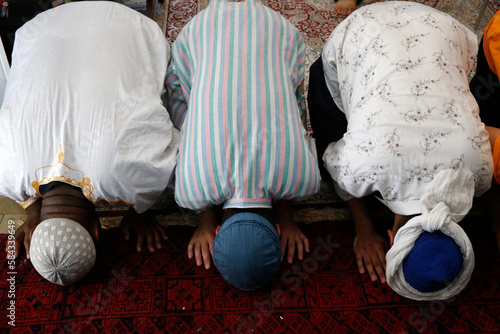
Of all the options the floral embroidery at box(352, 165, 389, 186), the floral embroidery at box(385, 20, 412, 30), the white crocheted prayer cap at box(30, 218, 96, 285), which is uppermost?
the floral embroidery at box(385, 20, 412, 30)

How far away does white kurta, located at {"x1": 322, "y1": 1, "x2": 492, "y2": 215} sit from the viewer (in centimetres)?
96

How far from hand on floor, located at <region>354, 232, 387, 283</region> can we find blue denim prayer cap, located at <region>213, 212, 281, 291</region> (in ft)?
1.04

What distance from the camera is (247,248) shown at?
96cm

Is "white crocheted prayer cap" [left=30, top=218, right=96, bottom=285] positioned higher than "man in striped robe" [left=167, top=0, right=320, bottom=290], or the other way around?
"man in striped robe" [left=167, top=0, right=320, bottom=290]

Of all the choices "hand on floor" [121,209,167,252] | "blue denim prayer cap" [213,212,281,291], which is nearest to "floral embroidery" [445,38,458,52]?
"blue denim prayer cap" [213,212,281,291]

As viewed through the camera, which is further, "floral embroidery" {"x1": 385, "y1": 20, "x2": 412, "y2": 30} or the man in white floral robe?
"floral embroidery" {"x1": 385, "y1": 20, "x2": 412, "y2": 30}

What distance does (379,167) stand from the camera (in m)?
0.98

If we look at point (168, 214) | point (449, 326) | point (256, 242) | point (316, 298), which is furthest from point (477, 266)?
point (168, 214)

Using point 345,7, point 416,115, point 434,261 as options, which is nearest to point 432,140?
point 416,115

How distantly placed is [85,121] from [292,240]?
2.18 ft

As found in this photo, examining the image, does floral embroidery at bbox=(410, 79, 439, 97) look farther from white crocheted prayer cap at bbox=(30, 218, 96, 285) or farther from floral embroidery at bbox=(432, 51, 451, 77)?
white crocheted prayer cap at bbox=(30, 218, 96, 285)

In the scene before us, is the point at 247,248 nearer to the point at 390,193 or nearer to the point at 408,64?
the point at 390,193

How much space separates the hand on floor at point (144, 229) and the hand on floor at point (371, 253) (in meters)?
0.59

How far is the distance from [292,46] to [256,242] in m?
0.62
